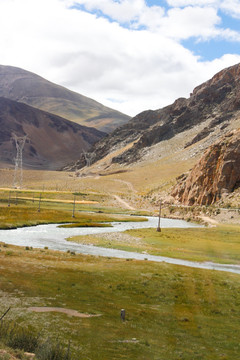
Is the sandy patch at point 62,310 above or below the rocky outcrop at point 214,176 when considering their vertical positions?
below

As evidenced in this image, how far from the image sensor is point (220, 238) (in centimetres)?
5947

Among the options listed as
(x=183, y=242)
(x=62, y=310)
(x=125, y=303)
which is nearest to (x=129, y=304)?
(x=125, y=303)

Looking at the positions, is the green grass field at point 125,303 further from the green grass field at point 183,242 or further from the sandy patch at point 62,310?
the green grass field at point 183,242

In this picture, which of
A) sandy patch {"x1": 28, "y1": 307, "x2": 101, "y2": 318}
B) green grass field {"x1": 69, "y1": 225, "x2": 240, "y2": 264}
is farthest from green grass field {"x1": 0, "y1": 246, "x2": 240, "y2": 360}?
green grass field {"x1": 69, "y1": 225, "x2": 240, "y2": 264}

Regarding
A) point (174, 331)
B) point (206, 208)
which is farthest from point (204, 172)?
point (174, 331)

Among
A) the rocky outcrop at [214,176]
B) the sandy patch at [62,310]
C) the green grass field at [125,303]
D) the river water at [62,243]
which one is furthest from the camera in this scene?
the rocky outcrop at [214,176]

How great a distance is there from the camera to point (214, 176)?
359 ft

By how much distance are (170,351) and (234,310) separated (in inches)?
345

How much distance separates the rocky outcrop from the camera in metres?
104

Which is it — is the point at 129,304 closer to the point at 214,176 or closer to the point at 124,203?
the point at 214,176

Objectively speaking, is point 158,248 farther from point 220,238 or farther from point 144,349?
point 144,349

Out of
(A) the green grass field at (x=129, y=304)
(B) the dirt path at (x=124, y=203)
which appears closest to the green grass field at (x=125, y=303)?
(A) the green grass field at (x=129, y=304)

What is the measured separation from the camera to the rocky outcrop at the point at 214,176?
104250mm

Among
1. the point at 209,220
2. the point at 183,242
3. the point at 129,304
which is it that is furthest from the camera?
the point at 209,220
